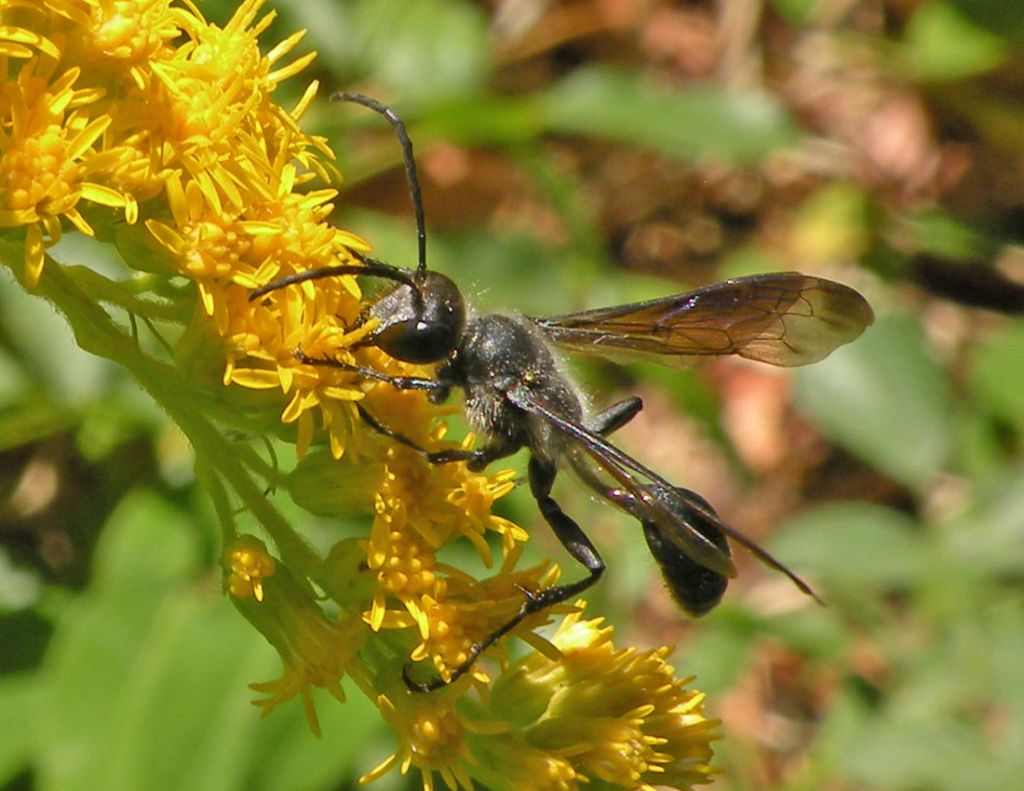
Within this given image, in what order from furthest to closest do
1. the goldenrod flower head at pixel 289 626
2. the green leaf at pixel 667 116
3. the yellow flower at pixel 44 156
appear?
the green leaf at pixel 667 116, the goldenrod flower head at pixel 289 626, the yellow flower at pixel 44 156

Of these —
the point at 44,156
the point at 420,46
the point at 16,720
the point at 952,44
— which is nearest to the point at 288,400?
the point at 44,156

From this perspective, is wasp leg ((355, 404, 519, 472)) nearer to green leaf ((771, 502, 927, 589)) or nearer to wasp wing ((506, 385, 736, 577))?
wasp wing ((506, 385, 736, 577))

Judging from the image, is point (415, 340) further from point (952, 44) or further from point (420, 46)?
point (952, 44)

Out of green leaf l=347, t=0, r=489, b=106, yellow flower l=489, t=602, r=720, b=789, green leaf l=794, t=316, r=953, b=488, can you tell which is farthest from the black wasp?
green leaf l=347, t=0, r=489, b=106

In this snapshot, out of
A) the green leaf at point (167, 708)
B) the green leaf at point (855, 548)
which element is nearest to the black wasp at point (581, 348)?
the green leaf at point (167, 708)

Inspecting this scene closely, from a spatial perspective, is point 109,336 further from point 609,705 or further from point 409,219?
point 409,219

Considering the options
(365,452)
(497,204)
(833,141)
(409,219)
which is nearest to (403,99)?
(409,219)

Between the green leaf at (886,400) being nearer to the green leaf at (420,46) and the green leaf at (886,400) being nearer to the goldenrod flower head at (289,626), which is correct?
the green leaf at (420,46)
